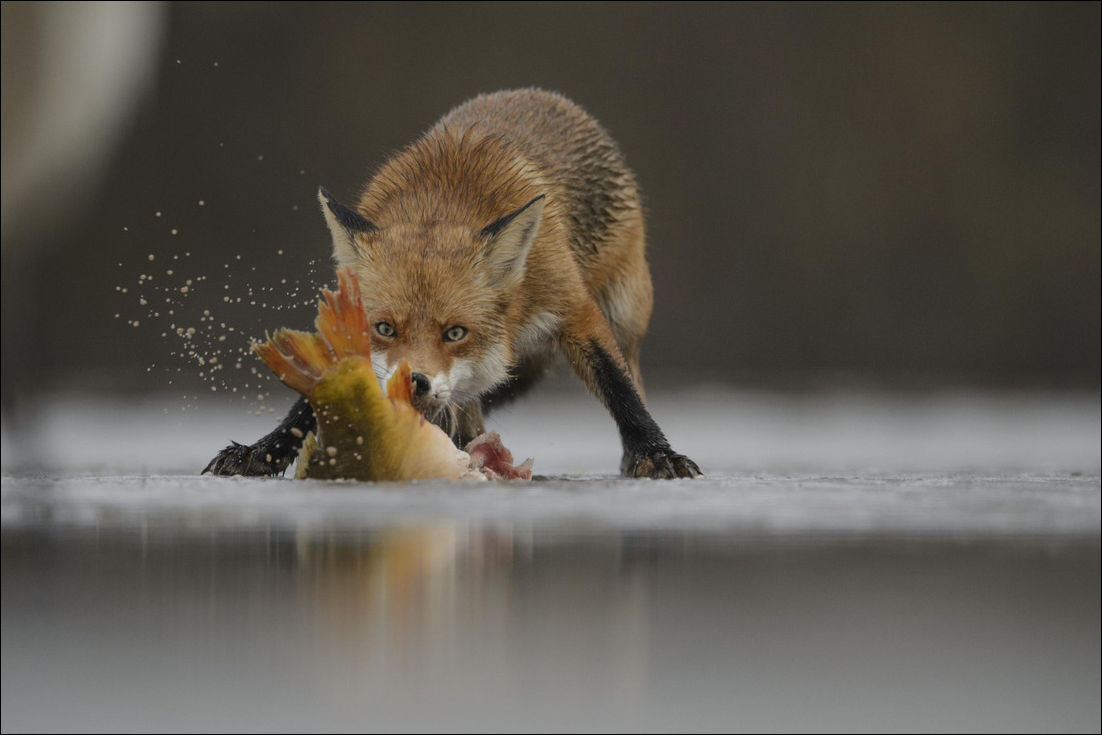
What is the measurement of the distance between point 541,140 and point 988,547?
8.46ft

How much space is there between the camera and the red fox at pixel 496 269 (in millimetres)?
3605

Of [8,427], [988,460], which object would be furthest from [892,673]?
[8,427]

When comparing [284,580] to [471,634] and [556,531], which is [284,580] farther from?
[556,531]

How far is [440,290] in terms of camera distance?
11.8 feet

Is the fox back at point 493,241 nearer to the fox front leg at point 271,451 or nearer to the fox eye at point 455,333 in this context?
the fox eye at point 455,333

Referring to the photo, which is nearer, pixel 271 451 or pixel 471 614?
pixel 471 614

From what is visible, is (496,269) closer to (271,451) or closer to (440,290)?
(440,290)

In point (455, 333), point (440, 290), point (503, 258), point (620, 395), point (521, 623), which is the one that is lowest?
point (521, 623)

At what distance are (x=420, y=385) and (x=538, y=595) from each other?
4.70 ft

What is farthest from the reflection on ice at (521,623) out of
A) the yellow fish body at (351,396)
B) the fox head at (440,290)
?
the fox head at (440,290)

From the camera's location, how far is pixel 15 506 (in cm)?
286

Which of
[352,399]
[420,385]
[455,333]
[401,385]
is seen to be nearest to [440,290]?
[455,333]

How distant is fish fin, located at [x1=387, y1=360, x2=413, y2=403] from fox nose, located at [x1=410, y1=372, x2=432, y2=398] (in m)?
0.10

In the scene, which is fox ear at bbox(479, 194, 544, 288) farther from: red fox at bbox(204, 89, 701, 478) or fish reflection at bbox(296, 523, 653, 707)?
fish reflection at bbox(296, 523, 653, 707)
